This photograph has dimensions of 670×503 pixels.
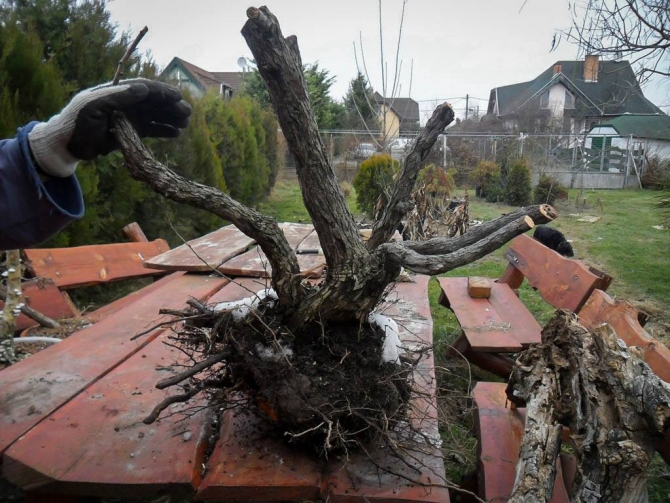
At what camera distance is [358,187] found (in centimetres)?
959

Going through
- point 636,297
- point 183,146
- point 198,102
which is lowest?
point 636,297

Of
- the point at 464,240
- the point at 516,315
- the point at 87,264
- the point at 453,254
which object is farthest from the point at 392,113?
the point at 453,254

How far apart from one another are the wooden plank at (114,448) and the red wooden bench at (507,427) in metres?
0.83

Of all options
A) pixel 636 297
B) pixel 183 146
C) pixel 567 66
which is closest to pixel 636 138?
pixel 567 66

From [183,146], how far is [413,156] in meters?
5.72

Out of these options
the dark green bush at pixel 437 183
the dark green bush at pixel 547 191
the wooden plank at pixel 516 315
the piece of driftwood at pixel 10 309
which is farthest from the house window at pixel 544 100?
the piece of driftwood at pixel 10 309

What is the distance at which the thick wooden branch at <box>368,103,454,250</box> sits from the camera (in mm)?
1579

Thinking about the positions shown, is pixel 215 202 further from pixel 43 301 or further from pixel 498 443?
pixel 43 301

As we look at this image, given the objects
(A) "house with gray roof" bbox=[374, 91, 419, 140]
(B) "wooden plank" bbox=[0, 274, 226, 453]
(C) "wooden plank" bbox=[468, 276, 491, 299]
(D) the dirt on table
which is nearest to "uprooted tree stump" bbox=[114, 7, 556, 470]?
(B) "wooden plank" bbox=[0, 274, 226, 453]

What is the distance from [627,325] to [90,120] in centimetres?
204

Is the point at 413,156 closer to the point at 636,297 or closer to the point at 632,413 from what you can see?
the point at 632,413

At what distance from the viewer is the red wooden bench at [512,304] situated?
8.91 feet

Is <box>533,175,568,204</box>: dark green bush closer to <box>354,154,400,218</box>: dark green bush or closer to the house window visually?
<box>354,154,400,218</box>: dark green bush

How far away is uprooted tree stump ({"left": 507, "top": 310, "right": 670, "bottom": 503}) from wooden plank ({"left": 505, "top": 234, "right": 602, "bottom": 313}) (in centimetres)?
137
